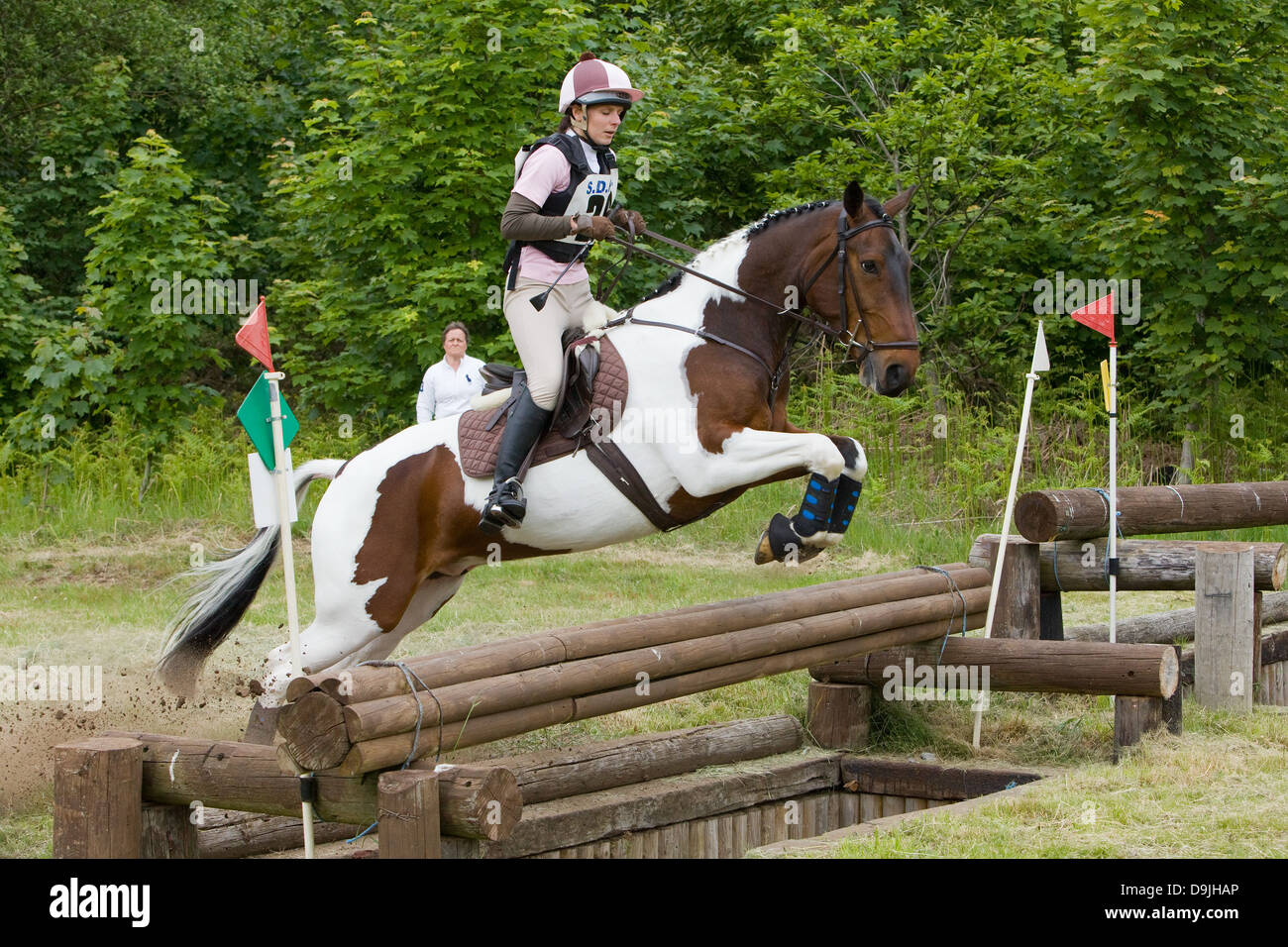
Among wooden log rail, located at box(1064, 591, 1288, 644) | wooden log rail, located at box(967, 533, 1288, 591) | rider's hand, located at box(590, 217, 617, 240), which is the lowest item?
wooden log rail, located at box(1064, 591, 1288, 644)

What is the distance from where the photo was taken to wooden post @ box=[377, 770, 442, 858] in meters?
3.81

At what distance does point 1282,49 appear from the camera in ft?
38.9

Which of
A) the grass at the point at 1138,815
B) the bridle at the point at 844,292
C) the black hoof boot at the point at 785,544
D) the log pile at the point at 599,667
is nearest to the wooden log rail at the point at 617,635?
the log pile at the point at 599,667

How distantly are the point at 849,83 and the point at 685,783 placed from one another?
36.0ft

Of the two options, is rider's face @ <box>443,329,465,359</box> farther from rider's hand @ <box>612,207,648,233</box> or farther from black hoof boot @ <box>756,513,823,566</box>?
black hoof boot @ <box>756,513,823,566</box>

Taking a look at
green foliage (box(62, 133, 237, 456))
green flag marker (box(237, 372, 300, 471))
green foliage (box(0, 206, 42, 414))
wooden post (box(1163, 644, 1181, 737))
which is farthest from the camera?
green foliage (box(0, 206, 42, 414))

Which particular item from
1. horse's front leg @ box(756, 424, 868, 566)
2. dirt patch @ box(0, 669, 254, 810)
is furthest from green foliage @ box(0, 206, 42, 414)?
horse's front leg @ box(756, 424, 868, 566)

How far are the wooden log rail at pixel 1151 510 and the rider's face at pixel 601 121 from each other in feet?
10.1

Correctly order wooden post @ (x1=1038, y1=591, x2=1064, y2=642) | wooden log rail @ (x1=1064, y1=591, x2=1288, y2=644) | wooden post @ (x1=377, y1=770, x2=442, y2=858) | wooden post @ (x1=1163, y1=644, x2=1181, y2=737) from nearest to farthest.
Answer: wooden post @ (x1=377, y1=770, x2=442, y2=858)
wooden post @ (x1=1163, y1=644, x2=1181, y2=737)
wooden post @ (x1=1038, y1=591, x2=1064, y2=642)
wooden log rail @ (x1=1064, y1=591, x2=1288, y2=644)

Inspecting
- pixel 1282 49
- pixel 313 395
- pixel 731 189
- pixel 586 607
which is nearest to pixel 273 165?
pixel 313 395

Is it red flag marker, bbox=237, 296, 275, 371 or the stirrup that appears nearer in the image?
red flag marker, bbox=237, 296, 275, 371

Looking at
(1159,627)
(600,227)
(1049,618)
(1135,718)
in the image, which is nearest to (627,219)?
(600,227)

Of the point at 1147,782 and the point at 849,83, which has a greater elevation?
the point at 849,83
